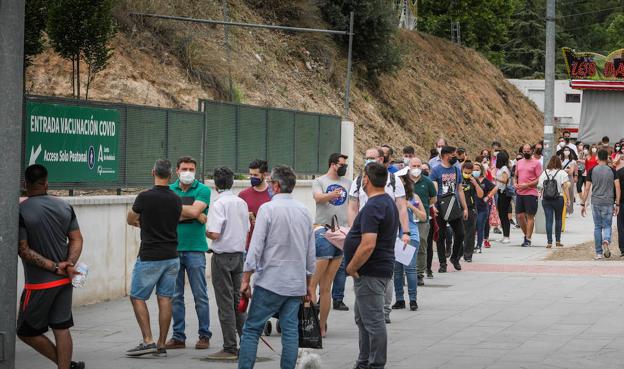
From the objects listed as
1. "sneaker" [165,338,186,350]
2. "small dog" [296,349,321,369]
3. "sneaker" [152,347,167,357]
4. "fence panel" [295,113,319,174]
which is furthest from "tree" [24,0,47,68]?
"small dog" [296,349,321,369]

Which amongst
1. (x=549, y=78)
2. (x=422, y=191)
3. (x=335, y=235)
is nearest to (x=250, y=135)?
(x=422, y=191)

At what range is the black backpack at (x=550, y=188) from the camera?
22844 mm

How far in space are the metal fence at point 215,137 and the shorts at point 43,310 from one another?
474 cm

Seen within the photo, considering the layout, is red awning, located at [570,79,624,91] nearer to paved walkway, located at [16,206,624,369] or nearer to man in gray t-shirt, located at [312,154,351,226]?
paved walkway, located at [16,206,624,369]

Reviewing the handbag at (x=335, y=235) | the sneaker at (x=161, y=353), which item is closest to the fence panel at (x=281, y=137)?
the handbag at (x=335, y=235)

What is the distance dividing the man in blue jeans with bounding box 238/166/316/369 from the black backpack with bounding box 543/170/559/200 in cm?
1415

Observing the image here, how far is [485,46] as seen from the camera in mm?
69000

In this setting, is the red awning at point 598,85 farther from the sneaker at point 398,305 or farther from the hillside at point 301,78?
the sneaker at point 398,305

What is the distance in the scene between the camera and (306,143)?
77.3 feet

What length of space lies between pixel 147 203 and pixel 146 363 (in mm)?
1446

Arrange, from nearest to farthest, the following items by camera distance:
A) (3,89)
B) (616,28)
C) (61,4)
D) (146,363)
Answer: (3,89), (146,363), (61,4), (616,28)

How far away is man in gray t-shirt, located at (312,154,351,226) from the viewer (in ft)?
42.6

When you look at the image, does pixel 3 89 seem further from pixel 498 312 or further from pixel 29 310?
pixel 498 312

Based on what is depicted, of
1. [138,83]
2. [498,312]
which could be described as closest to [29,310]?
[498,312]
